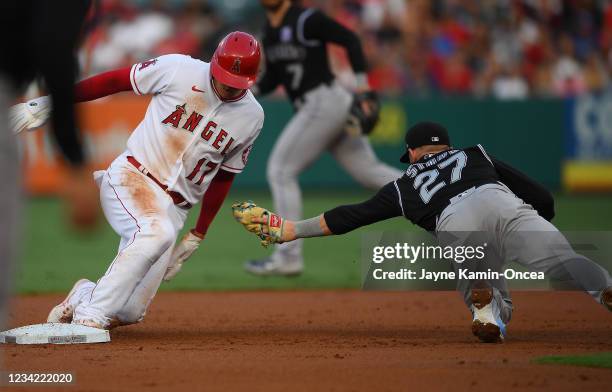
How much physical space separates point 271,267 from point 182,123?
3.67m

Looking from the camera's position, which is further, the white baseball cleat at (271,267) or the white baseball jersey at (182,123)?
the white baseball cleat at (271,267)

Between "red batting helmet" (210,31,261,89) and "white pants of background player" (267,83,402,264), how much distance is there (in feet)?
12.0

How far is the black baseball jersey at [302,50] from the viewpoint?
10398 millimetres

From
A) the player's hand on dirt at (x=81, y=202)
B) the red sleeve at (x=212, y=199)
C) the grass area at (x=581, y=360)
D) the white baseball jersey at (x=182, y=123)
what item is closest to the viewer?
the player's hand on dirt at (x=81, y=202)

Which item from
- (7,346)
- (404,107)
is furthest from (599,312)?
(404,107)

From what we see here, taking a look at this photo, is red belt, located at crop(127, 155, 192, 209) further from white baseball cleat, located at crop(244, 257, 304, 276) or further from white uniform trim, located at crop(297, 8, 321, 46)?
white uniform trim, located at crop(297, 8, 321, 46)

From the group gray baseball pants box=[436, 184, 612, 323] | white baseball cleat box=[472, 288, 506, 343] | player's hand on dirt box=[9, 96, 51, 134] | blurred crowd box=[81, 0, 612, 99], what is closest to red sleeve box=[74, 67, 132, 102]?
player's hand on dirt box=[9, 96, 51, 134]

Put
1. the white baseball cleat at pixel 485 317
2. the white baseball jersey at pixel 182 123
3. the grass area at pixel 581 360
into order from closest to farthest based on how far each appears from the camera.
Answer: the grass area at pixel 581 360, the white baseball cleat at pixel 485 317, the white baseball jersey at pixel 182 123

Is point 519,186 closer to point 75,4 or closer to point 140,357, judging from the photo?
point 140,357

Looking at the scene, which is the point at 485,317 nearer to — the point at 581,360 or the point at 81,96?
the point at 581,360

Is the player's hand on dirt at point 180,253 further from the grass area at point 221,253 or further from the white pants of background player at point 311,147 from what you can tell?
the white pants of background player at point 311,147

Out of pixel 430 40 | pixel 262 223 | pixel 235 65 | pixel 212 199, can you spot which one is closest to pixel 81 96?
pixel 235 65
